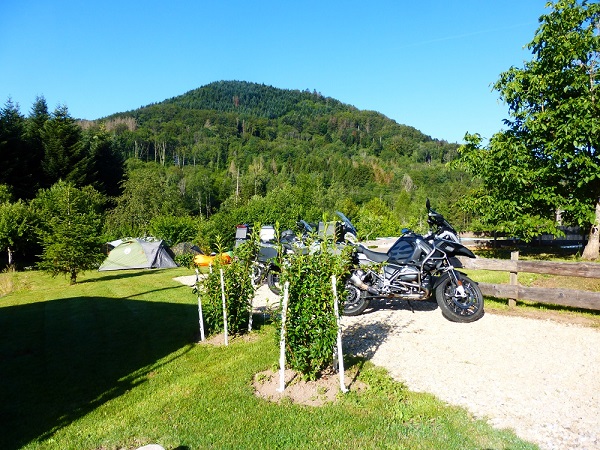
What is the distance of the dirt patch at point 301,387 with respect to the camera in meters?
3.72

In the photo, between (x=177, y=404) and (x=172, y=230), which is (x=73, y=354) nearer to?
(x=177, y=404)

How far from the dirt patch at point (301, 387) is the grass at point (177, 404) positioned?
4.8 inches

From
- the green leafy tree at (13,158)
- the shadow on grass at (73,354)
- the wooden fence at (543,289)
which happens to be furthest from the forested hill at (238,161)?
the shadow on grass at (73,354)

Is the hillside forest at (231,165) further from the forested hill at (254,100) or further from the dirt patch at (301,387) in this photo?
the dirt patch at (301,387)

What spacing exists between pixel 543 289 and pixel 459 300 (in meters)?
1.47

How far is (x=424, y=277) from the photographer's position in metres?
6.50

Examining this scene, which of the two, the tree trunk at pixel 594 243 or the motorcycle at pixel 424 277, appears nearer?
the motorcycle at pixel 424 277

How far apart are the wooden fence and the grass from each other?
3597 millimetres

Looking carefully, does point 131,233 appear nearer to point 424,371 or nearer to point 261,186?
point 424,371

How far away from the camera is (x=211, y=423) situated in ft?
10.8

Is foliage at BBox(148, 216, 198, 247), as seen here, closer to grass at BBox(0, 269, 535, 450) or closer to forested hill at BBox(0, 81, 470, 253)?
forested hill at BBox(0, 81, 470, 253)

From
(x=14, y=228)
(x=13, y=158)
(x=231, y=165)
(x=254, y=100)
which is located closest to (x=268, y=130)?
(x=231, y=165)

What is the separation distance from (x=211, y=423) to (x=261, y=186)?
237 feet

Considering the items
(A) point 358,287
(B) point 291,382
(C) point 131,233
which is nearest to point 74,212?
(A) point 358,287
